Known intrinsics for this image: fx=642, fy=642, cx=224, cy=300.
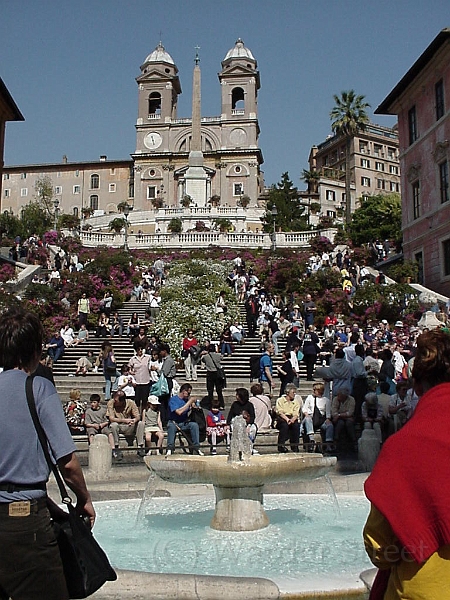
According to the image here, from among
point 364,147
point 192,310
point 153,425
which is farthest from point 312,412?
point 364,147

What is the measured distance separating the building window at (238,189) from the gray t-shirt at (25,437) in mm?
77564

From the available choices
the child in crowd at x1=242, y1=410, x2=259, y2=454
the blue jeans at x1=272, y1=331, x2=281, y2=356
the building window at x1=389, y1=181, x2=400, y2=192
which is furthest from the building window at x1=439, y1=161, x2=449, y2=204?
the building window at x1=389, y1=181, x2=400, y2=192

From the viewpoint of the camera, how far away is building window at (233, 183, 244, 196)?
79.6 meters

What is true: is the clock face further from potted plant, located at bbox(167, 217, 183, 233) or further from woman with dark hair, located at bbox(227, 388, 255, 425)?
woman with dark hair, located at bbox(227, 388, 255, 425)

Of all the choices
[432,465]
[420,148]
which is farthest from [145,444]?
[420,148]

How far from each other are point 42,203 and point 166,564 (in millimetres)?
80048

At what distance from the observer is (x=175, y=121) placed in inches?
3307

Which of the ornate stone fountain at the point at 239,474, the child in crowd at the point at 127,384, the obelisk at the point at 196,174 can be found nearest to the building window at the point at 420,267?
the child in crowd at the point at 127,384

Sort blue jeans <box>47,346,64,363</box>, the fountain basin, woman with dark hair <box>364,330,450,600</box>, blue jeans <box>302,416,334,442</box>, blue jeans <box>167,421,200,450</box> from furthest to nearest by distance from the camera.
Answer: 1. blue jeans <box>47,346,64,363</box>
2. blue jeans <box>302,416,334,442</box>
3. blue jeans <box>167,421,200,450</box>
4. the fountain basin
5. woman with dark hair <box>364,330,450,600</box>

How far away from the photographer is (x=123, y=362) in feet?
67.8

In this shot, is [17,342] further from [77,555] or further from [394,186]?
[394,186]

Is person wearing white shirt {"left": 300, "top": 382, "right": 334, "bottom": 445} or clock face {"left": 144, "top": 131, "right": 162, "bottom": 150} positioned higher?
clock face {"left": 144, "top": 131, "right": 162, "bottom": 150}

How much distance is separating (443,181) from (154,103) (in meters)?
66.1

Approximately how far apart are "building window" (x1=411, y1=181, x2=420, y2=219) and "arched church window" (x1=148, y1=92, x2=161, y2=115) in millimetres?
60976
